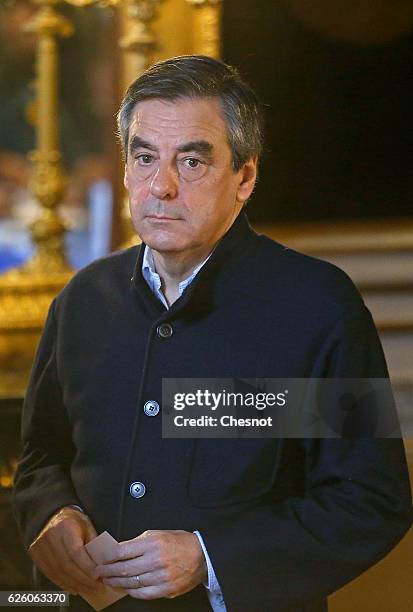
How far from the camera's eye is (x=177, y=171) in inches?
49.0

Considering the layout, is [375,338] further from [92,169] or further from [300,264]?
[92,169]

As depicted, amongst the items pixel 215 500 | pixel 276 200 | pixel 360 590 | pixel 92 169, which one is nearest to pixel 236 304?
pixel 215 500

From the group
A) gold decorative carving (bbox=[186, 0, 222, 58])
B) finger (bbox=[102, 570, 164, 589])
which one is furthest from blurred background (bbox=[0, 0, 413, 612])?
finger (bbox=[102, 570, 164, 589])

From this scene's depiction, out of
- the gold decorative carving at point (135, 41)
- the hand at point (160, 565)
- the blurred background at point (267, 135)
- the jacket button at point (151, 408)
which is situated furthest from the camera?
the blurred background at point (267, 135)

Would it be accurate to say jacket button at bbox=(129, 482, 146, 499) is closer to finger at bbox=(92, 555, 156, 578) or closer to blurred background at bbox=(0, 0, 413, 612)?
finger at bbox=(92, 555, 156, 578)

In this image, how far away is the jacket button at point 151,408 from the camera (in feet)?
4.26

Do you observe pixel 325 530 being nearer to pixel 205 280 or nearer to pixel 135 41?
pixel 205 280

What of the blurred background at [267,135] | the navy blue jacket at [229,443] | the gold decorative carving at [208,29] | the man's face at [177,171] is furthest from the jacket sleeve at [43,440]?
the gold decorative carving at [208,29]

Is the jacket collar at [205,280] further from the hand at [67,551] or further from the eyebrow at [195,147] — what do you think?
the hand at [67,551]

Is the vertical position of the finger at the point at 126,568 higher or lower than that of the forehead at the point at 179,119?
lower

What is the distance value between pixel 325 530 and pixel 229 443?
143mm

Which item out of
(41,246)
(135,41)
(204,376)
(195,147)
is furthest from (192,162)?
(41,246)

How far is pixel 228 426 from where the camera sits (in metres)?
1.27

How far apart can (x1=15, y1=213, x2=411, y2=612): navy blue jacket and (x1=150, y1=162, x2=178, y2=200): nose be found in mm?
112
